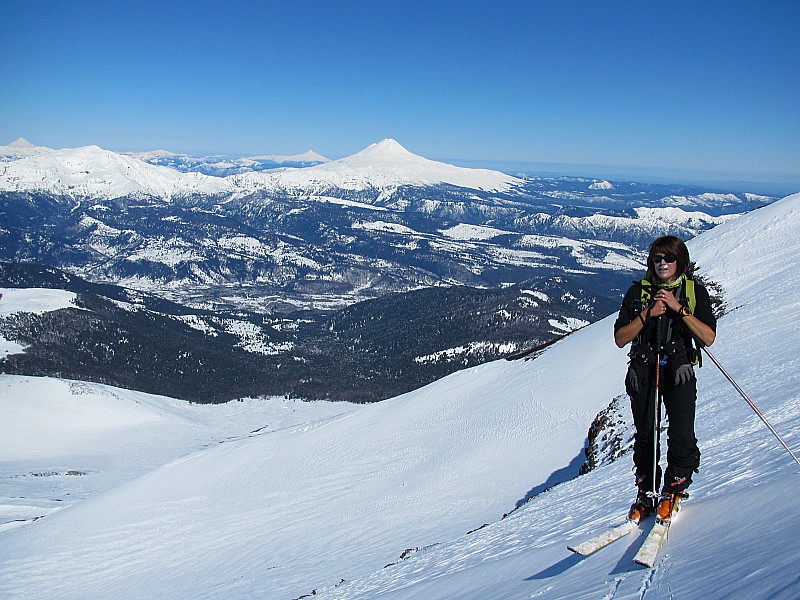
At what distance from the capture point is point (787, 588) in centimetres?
460

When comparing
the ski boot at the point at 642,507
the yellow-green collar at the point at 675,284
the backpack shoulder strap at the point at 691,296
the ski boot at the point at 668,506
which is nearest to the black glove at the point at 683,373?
the backpack shoulder strap at the point at 691,296

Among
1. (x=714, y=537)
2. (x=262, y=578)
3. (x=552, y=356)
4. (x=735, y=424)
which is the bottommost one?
(x=262, y=578)

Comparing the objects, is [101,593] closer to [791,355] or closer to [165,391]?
[791,355]

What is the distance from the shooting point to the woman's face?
6.76m

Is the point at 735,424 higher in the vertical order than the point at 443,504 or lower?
higher

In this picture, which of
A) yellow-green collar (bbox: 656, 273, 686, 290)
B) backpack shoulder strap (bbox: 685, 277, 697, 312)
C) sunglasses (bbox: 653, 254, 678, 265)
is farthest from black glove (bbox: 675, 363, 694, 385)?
sunglasses (bbox: 653, 254, 678, 265)

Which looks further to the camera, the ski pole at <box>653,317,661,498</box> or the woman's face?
the ski pole at <box>653,317,661,498</box>

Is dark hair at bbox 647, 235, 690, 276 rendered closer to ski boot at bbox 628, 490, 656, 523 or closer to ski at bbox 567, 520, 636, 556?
ski boot at bbox 628, 490, 656, 523

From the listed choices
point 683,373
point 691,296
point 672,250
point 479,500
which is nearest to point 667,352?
point 683,373

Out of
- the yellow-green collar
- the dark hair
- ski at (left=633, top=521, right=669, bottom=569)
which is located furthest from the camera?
the yellow-green collar

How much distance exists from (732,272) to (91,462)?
350ft

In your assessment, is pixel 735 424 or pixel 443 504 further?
pixel 443 504

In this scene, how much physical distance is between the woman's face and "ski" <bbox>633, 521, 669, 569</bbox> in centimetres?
318

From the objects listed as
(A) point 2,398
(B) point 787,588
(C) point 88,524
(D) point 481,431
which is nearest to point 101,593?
(C) point 88,524
